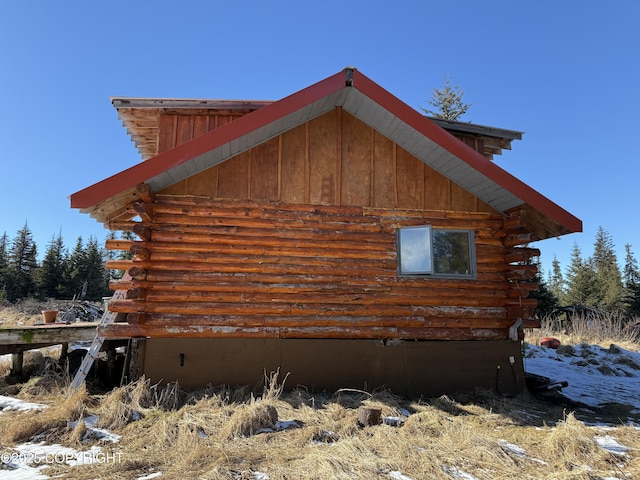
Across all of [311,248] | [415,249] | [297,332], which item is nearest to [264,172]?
[311,248]

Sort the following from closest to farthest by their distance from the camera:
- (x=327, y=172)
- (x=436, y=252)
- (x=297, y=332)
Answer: (x=297, y=332)
(x=327, y=172)
(x=436, y=252)

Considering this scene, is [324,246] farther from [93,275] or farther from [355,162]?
[93,275]

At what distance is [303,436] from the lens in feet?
17.7

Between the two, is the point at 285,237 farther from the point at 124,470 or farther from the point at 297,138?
the point at 124,470

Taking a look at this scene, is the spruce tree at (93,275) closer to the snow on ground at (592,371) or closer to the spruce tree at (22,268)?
the spruce tree at (22,268)

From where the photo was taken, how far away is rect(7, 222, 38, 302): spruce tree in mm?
46719

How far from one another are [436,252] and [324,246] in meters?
2.45

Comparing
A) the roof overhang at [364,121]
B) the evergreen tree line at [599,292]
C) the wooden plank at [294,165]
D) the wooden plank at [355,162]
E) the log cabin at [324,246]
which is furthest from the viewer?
the evergreen tree line at [599,292]

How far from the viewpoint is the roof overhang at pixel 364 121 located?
7.07 meters

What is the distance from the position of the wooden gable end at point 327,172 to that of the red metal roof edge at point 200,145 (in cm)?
111

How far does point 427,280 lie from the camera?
28.6 feet

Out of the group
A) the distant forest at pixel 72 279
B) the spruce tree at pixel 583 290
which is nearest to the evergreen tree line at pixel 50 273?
the distant forest at pixel 72 279

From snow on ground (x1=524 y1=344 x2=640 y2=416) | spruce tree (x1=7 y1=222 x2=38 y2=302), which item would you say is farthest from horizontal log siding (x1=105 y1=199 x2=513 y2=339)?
spruce tree (x1=7 y1=222 x2=38 y2=302)

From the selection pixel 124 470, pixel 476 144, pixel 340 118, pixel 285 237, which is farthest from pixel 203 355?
pixel 476 144
